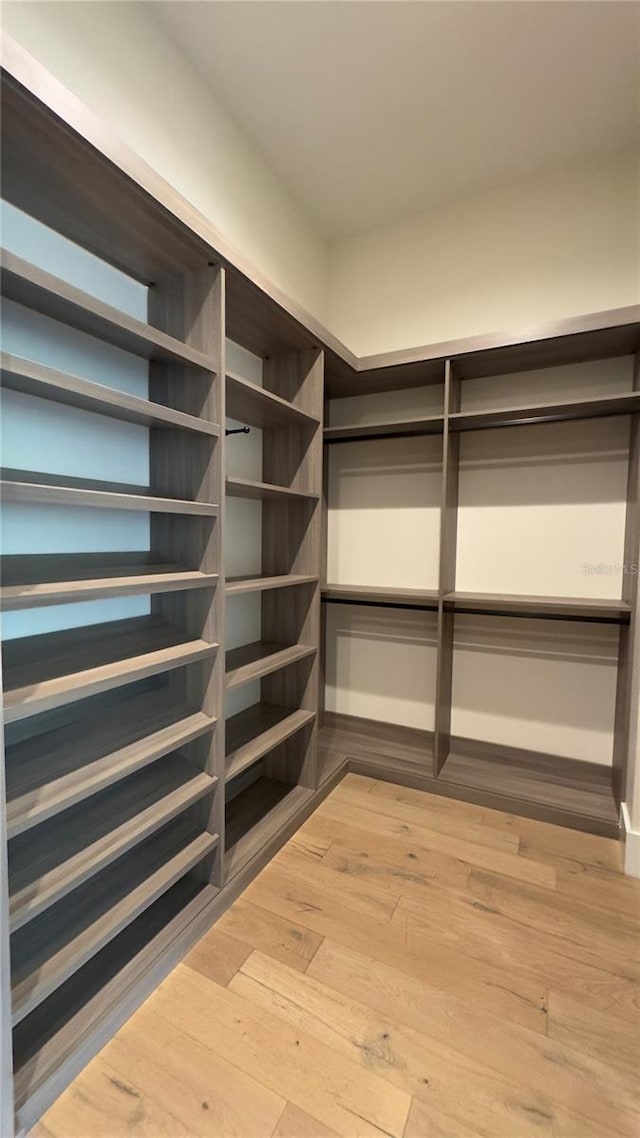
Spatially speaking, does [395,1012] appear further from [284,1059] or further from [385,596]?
[385,596]

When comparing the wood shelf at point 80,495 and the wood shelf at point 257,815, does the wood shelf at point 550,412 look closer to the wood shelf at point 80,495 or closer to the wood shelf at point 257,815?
the wood shelf at point 80,495

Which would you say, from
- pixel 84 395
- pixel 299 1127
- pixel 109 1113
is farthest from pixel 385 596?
pixel 109 1113

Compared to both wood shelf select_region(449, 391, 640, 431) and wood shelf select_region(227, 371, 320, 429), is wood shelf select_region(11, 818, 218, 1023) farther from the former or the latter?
wood shelf select_region(449, 391, 640, 431)

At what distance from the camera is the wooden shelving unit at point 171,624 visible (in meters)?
1.00

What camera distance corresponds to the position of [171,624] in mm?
1522

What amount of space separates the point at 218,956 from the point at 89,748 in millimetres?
735

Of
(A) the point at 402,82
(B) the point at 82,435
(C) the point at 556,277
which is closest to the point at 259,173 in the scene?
(A) the point at 402,82

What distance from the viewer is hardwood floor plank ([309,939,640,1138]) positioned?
1.01 metres

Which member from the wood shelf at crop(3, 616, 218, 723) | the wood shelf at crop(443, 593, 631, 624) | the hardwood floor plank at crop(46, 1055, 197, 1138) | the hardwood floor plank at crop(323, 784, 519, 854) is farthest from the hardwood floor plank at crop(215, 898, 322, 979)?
the wood shelf at crop(443, 593, 631, 624)

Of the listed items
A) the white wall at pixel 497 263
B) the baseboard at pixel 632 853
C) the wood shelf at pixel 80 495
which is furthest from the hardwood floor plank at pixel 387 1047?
the white wall at pixel 497 263

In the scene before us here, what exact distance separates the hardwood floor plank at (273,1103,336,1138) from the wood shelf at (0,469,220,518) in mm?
1360

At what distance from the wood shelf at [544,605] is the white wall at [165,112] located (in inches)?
65.4

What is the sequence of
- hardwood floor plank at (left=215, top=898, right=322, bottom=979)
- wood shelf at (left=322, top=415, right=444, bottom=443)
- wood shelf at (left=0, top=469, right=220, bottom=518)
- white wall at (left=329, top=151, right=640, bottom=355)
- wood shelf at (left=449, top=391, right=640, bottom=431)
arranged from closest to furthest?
wood shelf at (left=0, top=469, right=220, bottom=518), hardwood floor plank at (left=215, top=898, right=322, bottom=979), wood shelf at (left=449, top=391, right=640, bottom=431), white wall at (left=329, top=151, right=640, bottom=355), wood shelf at (left=322, top=415, right=444, bottom=443)

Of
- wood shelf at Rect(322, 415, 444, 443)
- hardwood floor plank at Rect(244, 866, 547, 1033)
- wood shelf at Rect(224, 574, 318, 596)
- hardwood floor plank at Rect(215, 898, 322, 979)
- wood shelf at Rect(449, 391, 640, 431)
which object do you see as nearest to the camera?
hardwood floor plank at Rect(244, 866, 547, 1033)
